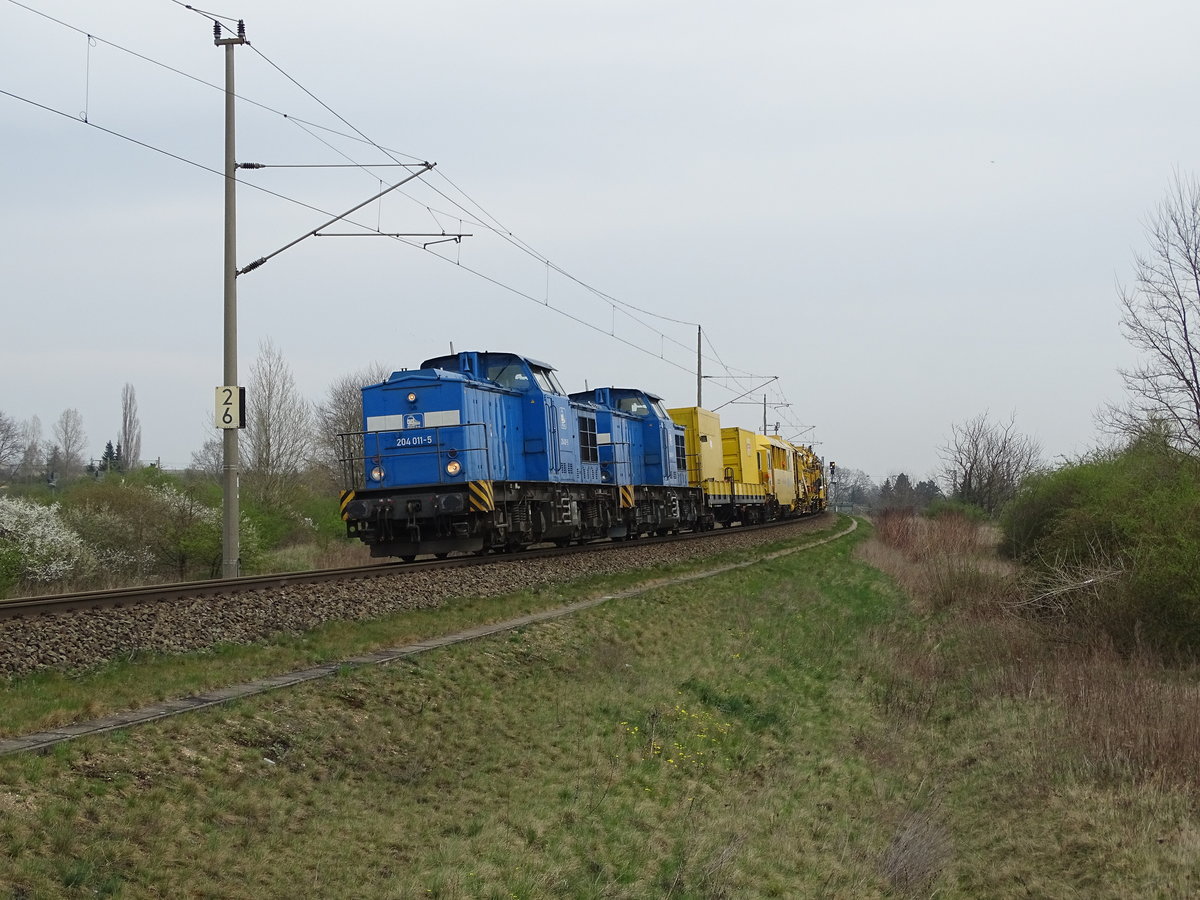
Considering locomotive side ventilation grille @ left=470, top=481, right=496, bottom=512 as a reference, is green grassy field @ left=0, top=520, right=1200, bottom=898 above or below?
below

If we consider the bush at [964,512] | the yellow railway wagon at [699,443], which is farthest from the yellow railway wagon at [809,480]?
the yellow railway wagon at [699,443]

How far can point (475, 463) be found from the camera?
17.5 m

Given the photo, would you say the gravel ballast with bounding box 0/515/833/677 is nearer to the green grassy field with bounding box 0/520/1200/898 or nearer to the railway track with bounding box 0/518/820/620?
the railway track with bounding box 0/518/820/620

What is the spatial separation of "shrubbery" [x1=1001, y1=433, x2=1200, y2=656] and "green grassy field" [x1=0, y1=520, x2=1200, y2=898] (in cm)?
318

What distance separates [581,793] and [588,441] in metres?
Answer: 15.4

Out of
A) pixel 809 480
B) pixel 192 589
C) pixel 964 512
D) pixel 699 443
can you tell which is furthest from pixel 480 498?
pixel 809 480

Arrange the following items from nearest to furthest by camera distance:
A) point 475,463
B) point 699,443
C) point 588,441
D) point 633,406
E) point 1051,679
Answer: point 1051,679, point 475,463, point 588,441, point 633,406, point 699,443

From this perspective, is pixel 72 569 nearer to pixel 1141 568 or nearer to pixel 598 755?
pixel 598 755

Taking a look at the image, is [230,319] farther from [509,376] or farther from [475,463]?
[509,376]

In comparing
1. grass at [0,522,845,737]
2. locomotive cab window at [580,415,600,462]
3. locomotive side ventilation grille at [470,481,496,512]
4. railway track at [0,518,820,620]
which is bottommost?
grass at [0,522,845,737]

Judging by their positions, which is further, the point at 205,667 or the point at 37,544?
the point at 37,544

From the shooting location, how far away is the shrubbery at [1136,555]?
1384 centimetres

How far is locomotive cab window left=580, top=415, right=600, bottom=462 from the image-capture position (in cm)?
2239

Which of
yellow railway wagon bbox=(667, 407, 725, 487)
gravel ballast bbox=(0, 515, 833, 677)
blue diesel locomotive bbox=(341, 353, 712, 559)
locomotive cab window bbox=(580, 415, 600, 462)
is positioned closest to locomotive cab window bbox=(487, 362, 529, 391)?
blue diesel locomotive bbox=(341, 353, 712, 559)
